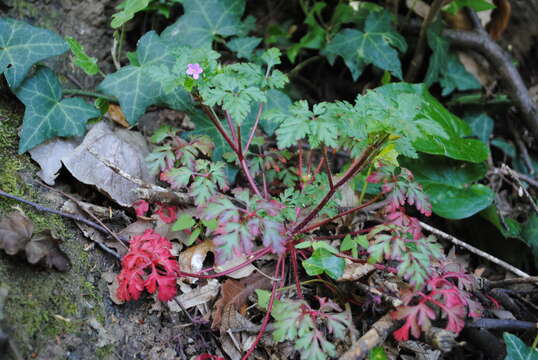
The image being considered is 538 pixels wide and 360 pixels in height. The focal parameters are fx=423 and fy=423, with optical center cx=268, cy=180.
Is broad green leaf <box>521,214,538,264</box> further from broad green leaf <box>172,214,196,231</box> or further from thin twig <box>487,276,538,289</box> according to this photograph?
broad green leaf <box>172,214,196,231</box>

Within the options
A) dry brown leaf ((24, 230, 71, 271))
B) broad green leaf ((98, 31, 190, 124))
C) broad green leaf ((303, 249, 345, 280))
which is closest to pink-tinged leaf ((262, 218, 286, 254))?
broad green leaf ((303, 249, 345, 280))

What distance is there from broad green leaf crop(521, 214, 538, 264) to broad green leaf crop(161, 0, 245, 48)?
1.94 meters

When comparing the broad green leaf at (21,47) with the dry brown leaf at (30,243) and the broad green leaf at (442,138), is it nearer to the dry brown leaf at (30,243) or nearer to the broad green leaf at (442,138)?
the dry brown leaf at (30,243)

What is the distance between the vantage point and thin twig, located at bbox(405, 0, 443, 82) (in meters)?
2.58

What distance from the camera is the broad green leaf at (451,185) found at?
2.21 metres

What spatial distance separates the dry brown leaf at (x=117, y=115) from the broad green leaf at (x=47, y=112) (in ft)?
0.56

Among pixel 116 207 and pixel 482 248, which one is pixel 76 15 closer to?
pixel 116 207

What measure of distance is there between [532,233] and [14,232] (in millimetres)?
2349

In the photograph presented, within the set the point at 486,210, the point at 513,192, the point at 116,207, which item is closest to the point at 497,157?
the point at 513,192

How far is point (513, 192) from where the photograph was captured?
2725mm

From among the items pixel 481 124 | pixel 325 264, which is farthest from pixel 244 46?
pixel 481 124

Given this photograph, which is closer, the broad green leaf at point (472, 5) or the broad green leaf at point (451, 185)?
the broad green leaf at point (451, 185)

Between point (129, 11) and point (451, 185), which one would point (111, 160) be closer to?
point (129, 11)

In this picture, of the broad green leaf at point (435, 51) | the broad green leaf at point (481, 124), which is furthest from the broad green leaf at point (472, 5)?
the broad green leaf at point (481, 124)
